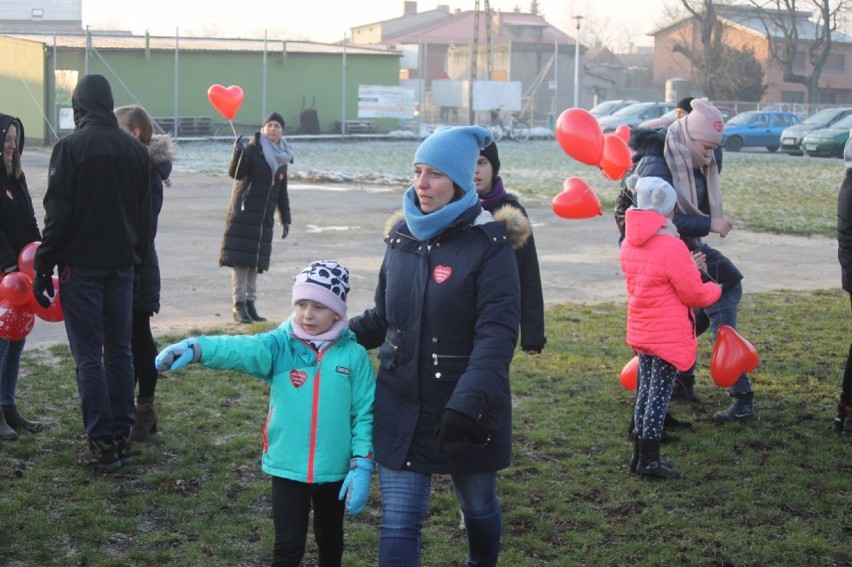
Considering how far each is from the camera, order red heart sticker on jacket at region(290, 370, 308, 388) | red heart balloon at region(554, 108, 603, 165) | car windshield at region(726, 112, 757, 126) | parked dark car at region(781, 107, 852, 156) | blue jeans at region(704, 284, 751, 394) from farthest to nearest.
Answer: car windshield at region(726, 112, 757, 126) < parked dark car at region(781, 107, 852, 156) < red heart balloon at region(554, 108, 603, 165) < blue jeans at region(704, 284, 751, 394) < red heart sticker on jacket at region(290, 370, 308, 388)

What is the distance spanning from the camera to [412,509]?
3.77 metres

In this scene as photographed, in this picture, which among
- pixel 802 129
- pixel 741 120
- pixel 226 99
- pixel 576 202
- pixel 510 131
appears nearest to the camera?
pixel 576 202

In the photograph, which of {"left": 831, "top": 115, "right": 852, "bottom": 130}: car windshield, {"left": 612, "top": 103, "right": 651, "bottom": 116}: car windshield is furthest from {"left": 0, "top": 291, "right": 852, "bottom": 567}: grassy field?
{"left": 612, "top": 103, "right": 651, "bottom": 116}: car windshield

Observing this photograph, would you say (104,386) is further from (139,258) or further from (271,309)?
(271,309)

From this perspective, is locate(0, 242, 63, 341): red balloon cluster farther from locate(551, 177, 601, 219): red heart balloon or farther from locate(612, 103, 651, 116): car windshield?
locate(612, 103, 651, 116): car windshield

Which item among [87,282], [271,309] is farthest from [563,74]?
[87,282]

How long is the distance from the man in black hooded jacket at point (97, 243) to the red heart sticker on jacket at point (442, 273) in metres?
2.39

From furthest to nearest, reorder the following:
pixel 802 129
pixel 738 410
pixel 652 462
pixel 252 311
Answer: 1. pixel 802 129
2. pixel 252 311
3. pixel 738 410
4. pixel 652 462

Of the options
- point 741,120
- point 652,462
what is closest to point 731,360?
point 652,462

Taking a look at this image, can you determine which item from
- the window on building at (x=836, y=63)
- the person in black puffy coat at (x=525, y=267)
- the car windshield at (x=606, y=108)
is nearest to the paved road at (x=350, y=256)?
the person in black puffy coat at (x=525, y=267)

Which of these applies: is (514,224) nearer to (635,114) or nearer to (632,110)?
(635,114)

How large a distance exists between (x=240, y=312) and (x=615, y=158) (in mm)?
3803

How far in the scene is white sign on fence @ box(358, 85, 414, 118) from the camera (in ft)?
145

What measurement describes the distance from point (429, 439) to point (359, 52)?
4169 centimetres
